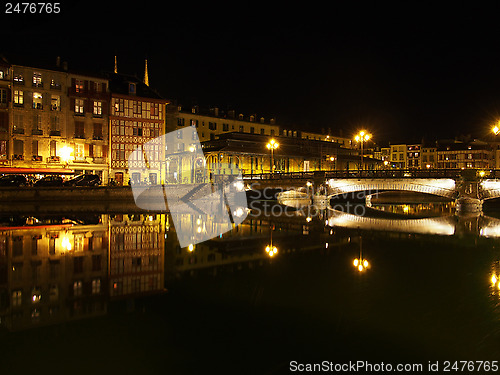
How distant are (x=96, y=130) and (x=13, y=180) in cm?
1510

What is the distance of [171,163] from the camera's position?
7244 centimetres

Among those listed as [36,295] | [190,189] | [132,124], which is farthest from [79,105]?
[36,295]

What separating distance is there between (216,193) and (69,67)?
29989 millimetres

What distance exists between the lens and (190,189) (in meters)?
54.5

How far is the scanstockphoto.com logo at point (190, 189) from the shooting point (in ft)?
122

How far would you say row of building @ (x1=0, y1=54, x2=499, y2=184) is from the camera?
5228cm

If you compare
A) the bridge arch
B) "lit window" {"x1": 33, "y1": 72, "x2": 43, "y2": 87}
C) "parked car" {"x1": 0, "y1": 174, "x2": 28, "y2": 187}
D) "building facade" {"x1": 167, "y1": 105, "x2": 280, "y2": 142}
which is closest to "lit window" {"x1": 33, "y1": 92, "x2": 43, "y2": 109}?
"lit window" {"x1": 33, "y1": 72, "x2": 43, "y2": 87}

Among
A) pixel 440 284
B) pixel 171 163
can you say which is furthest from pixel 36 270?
pixel 171 163

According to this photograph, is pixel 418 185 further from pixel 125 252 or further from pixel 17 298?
pixel 17 298

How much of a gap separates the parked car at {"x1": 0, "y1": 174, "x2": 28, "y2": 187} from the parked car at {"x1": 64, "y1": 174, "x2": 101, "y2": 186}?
467 cm

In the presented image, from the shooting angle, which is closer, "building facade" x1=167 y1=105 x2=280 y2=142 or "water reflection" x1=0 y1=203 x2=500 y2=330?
"water reflection" x1=0 y1=203 x2=500 y2=330

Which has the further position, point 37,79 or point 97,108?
point 97,108
